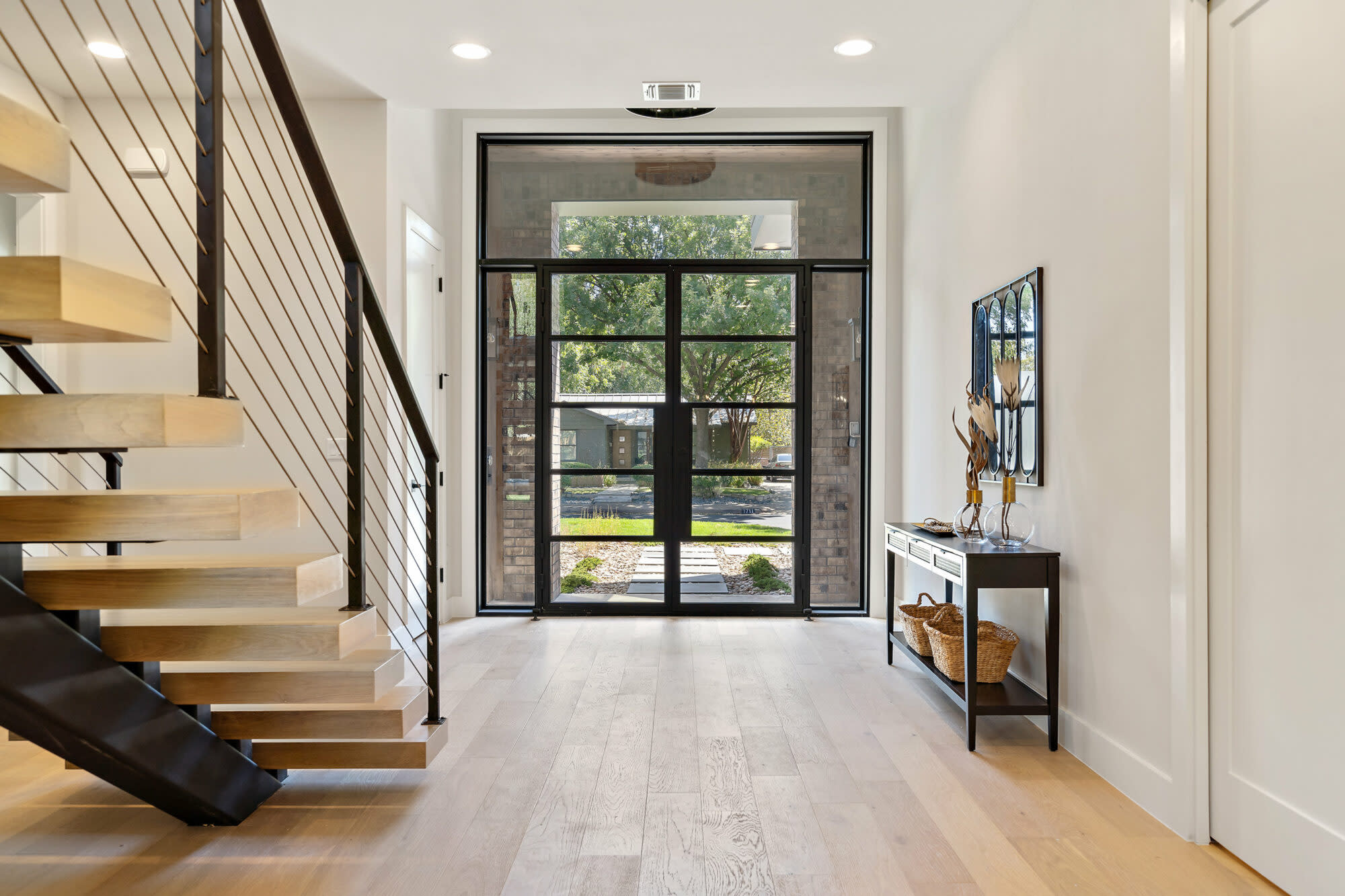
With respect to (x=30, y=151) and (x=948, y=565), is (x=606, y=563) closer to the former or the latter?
(x=948, y=565)

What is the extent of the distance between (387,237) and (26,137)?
3.17 metres

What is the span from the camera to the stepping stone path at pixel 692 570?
5176 mm

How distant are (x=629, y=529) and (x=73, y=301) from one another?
13.4 feet

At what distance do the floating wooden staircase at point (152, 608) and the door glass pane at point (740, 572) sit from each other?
8.52 feet

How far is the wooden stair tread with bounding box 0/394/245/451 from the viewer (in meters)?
1.31

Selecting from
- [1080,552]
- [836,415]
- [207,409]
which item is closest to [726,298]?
[836,415]

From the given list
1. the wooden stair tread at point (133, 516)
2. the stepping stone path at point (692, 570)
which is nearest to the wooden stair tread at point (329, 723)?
the wooden stair tread at point (133, 516)

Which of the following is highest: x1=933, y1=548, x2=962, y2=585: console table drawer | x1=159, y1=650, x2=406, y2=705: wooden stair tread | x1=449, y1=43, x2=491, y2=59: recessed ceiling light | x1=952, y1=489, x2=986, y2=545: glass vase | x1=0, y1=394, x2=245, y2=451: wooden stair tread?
x1=449, y1=43, x2=491, y2=59: recessed ceiling light

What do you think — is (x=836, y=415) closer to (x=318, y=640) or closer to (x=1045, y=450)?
→ (x=1045, y=450)

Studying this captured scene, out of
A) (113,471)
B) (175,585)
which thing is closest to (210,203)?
(175,585)

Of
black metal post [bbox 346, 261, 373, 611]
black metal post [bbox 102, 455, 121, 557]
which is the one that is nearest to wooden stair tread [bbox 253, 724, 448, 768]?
black metal post [bbox 346, 261, 373, 611]

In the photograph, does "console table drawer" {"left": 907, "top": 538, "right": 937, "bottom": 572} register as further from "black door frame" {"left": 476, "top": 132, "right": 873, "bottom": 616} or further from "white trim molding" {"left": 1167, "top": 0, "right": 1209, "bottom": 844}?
"black door frame" {"left": 476, "top": 132, "right": 873, "bottom": 616}

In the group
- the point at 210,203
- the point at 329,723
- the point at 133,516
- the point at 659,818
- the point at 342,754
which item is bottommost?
the point at 659,818

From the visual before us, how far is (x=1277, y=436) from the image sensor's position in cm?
199
